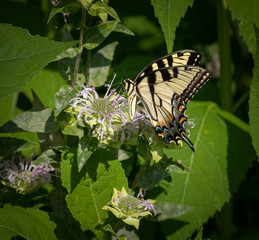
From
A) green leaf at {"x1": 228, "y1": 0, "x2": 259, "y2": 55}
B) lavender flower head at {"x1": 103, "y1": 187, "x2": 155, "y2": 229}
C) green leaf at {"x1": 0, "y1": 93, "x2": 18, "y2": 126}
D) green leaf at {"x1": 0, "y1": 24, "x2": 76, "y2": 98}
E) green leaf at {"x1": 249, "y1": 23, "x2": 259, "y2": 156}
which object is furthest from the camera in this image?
green leaf at {"x1": 0, "y1": 93, "x2": 18, "y2": 126}

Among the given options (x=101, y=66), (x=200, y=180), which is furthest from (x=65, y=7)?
(x=200, y=180)

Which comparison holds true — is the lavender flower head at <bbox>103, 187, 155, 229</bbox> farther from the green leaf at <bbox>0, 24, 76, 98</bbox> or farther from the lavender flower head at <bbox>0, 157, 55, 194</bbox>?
the green leaf at <bbox>0, 24, 76, 98</bbox>

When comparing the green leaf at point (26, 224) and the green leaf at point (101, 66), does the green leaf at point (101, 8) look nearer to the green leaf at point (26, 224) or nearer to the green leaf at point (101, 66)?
the green leaf at point (101, 66)

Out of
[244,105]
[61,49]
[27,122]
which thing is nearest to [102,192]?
[27,122]

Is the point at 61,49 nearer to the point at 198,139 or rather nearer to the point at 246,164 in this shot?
the point at 198,139

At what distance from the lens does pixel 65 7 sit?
93 centimetres

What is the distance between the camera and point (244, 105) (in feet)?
6.27

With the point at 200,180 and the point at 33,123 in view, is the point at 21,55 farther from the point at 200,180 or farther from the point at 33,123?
the point at 200,180

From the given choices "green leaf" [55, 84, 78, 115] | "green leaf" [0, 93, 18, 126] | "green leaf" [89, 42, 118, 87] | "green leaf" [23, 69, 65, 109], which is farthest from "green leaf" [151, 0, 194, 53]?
"green leaf" [0, 93, 18, 126]

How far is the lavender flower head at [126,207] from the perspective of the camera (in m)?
0.91

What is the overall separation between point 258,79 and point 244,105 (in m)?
0.81

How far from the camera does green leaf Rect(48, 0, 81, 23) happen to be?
882 mm

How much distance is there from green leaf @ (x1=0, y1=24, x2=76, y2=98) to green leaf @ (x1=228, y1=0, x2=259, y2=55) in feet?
2.28

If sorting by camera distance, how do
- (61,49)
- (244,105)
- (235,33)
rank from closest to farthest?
(61,49), (244,105), (235,33)
